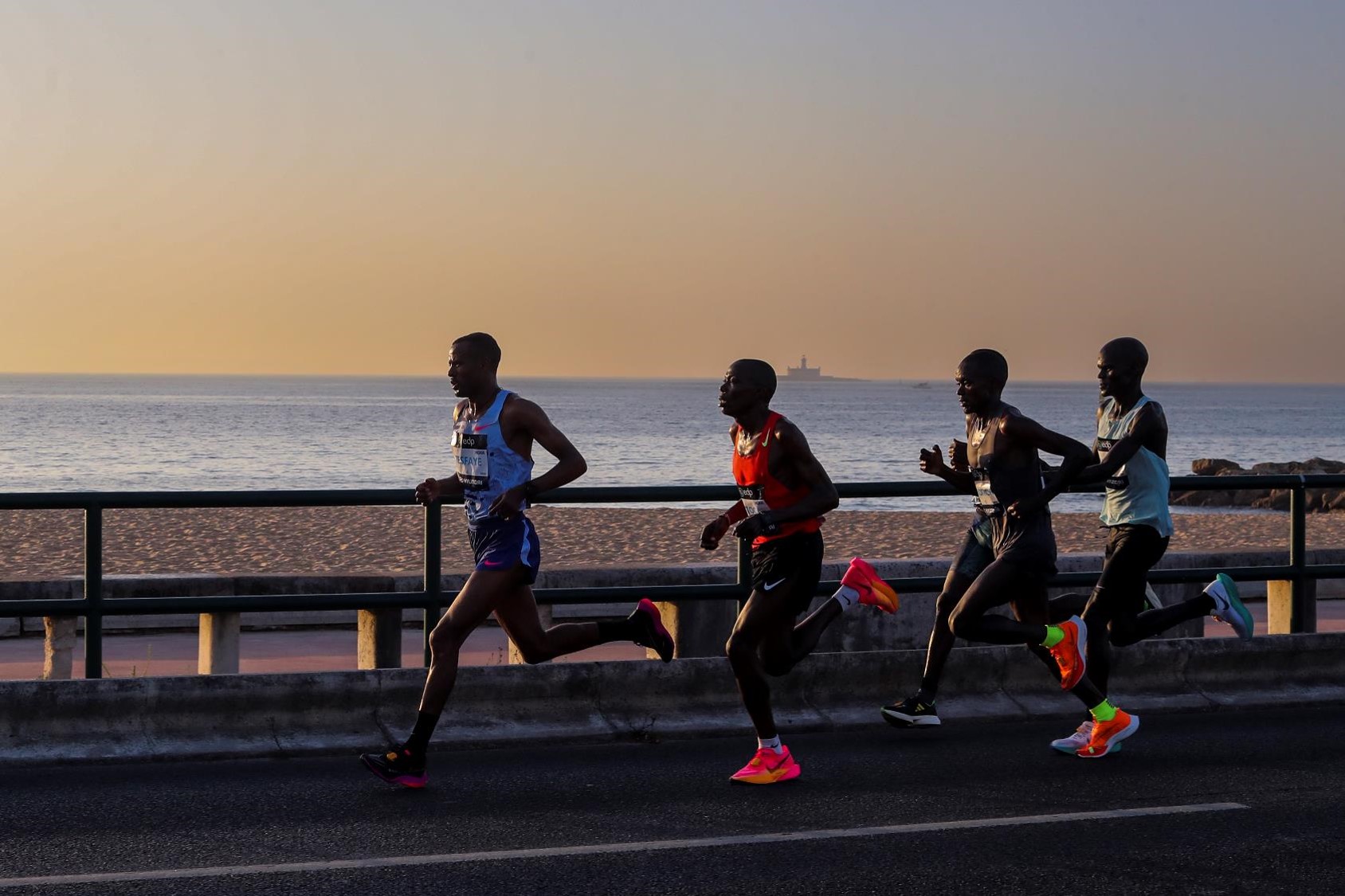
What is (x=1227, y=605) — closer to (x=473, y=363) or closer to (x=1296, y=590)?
(x=1296, y=590)

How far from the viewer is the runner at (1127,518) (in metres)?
7.97

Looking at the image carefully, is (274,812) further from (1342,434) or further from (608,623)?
(1342,434)

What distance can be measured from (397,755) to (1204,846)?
325cm

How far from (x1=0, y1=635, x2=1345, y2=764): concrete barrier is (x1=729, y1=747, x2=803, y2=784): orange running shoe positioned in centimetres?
101

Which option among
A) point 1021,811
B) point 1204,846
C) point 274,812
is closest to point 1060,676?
point 1021,811

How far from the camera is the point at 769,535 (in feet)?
24.2

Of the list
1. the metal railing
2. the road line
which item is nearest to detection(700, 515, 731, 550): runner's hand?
the metal railing

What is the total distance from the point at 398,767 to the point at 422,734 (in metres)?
0.17

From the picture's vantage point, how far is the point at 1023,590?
8039 millimetres

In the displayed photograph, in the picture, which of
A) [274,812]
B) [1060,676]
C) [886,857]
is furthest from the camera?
[1060,676]

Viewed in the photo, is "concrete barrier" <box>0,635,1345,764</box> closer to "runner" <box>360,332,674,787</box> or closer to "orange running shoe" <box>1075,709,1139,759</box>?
"runner" <box>360,332,674,787</box>

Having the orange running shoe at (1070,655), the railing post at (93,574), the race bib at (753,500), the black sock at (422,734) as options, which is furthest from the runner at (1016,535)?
the railing post at (93,574)

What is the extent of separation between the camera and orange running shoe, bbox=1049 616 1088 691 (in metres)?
7.82

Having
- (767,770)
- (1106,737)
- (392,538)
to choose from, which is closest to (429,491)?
(767,770)
